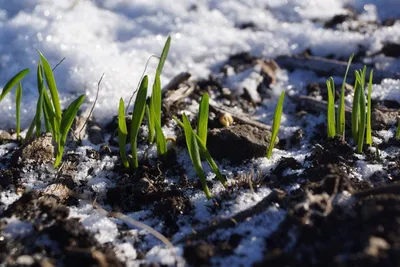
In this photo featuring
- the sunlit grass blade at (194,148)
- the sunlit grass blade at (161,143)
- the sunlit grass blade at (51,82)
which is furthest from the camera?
the sunlit grass blade at (161,143)

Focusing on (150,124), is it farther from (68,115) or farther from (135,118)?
(68,115)

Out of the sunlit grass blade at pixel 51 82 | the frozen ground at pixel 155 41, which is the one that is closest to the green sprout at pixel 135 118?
the frozen ground at pixel 155 41

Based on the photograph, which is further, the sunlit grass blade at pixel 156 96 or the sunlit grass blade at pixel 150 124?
the sunlit grass blade at pixel 150 124

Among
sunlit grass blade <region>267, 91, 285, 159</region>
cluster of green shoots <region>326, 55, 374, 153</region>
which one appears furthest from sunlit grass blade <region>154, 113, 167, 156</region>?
cluster of green shoots <region>326, 55, 374, 153</region>

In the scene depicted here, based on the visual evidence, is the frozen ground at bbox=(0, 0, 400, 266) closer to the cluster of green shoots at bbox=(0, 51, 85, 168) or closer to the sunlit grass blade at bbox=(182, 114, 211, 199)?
the sunlit grass blade at bbox=(182, 114, 211, 199)

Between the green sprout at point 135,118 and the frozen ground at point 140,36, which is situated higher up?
the frozen ground at point 140,36

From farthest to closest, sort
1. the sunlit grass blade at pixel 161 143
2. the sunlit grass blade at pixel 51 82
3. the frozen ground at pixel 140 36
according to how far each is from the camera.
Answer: the frozen ground at pixel 140 36, the sunlit grass blade at pixel 161 143, the sunlit grass blade at pixel 51 82

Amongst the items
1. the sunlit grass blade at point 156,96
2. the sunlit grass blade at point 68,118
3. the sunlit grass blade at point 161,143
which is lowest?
the sunlit grass blade at point 161,143

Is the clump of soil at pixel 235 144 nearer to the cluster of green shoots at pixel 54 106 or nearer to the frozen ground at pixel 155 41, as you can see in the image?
the frozen ground at pixel 155 41
